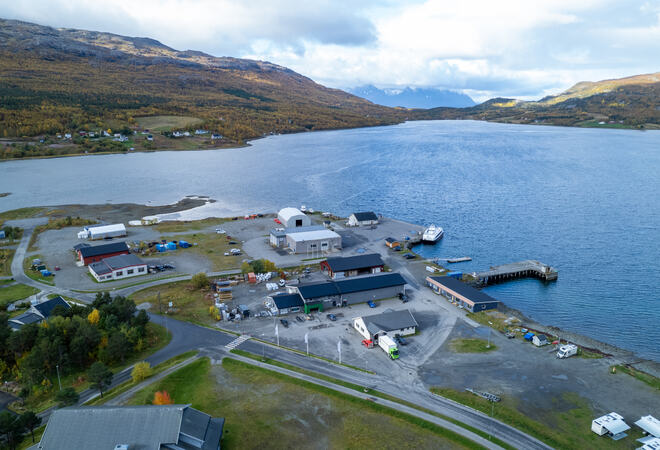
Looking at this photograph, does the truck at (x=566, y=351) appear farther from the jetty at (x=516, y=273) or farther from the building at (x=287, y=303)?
the building at (x=287, y=303)

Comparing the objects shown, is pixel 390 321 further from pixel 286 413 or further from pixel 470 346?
pixel 286 413

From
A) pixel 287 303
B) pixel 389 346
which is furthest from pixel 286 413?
pixel 287 303

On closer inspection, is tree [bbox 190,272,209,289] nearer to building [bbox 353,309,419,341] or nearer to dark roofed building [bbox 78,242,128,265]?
dark roofed building [bbox 78,242,128,265]

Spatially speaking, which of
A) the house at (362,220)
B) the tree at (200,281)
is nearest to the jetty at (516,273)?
the house at (362,220)

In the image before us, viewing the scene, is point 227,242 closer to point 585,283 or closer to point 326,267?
point 326,267

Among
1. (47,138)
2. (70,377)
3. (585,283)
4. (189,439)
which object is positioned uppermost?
(47,138)

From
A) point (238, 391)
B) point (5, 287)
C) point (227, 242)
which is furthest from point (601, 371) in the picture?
point (5, 287)

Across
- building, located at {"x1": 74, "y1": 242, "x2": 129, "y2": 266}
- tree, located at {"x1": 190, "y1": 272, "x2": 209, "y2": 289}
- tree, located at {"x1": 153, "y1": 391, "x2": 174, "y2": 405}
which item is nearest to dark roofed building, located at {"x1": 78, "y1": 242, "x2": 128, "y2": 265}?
building, located at {"x1": 74, "y1": 242, "x2": 129, "y2": 266}
